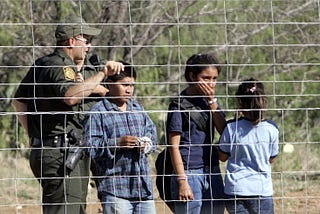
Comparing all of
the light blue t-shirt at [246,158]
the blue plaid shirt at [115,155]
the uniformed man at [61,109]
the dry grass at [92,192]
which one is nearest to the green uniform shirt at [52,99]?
the uniformed man at [61,109]

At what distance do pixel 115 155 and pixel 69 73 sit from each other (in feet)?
1.83

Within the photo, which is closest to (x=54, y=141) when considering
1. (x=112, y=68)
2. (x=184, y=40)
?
(x=112, y=68)

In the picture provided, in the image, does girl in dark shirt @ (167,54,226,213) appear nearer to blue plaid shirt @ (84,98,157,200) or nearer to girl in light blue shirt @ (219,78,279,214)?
girl in light blue shirt @ (219,78,279,214)

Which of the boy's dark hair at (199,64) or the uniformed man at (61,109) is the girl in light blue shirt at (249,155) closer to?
the boy's dark hair at (199,64)

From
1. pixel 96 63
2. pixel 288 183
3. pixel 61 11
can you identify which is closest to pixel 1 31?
pixel 61 11

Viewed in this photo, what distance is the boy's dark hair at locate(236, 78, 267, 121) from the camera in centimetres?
560

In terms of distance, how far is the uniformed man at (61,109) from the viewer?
5422 mm

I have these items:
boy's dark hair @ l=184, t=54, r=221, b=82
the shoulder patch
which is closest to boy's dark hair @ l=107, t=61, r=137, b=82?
the shoulder patch

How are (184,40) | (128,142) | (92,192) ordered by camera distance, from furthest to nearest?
(184,40) < (92,192) < (128,142)

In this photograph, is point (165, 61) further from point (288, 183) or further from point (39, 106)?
point (39, 106)

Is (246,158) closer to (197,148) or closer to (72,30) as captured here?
(197,148)

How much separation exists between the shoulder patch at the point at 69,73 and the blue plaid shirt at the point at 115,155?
0.23m

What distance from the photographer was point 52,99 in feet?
18.0

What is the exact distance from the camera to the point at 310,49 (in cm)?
1049
